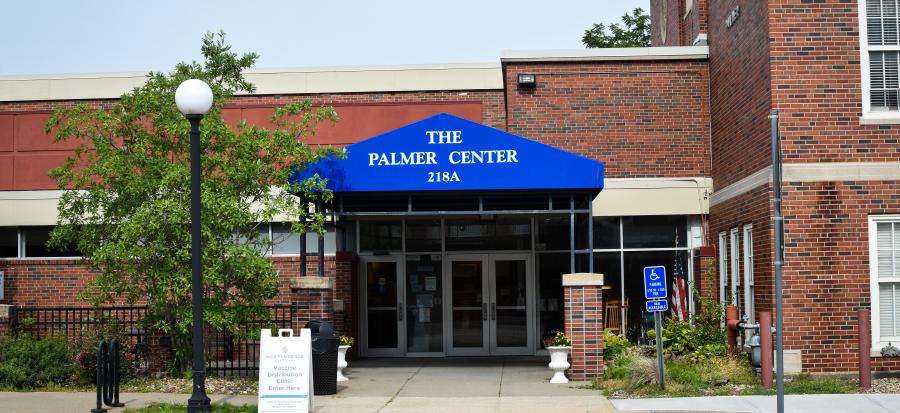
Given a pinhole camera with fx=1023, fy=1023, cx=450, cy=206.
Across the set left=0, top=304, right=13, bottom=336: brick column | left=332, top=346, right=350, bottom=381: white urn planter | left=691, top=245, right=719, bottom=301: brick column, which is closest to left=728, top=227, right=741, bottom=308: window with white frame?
left=691, top=245, right=719, bottom=301: brick column

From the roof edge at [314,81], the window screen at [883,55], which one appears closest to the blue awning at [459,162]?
the window screen at [883,55]

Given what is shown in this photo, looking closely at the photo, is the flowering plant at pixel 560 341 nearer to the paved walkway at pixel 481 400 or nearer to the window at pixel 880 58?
the paved walkway at pixel 481 400

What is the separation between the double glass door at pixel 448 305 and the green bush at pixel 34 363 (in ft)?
23.9

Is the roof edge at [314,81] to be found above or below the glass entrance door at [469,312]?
above

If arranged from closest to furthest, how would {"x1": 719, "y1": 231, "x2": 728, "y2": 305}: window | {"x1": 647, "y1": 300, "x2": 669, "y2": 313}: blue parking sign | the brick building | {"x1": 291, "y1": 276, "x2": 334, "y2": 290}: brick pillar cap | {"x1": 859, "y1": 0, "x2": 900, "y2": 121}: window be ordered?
{"x1": 647, "y1": 300, "x2": 669, "y2": 313}: blue parking sign < the brick building < {"x1": 859, "y1": 0, "x2": 900, "y2": 121}: window < {"x1": 291, "y1": 276, "x2": 334, "y2": 290}: brick pillar cap < {"x1": 719, "y1": 231, "x2": 728, "y2": 305}: window

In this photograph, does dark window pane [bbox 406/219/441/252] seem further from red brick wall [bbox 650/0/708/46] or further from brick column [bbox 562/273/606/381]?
red brick wall [bbox 650/0/708/46]

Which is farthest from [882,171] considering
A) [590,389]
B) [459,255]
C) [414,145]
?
→ [459,255]

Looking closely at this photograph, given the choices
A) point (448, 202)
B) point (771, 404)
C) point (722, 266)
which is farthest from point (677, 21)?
point (771, 404)

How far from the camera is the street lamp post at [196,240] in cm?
1179

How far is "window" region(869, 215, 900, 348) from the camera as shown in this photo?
15109 mm

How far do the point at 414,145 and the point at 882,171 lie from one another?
703 centimetres

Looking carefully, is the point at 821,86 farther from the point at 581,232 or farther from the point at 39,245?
the point at 39,245

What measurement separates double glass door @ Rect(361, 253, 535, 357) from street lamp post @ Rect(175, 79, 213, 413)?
9716 millimetres

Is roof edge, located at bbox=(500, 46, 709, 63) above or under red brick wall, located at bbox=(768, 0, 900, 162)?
above
